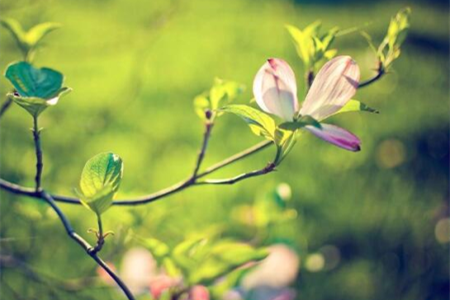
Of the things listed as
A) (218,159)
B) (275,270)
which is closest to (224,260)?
(275,270)

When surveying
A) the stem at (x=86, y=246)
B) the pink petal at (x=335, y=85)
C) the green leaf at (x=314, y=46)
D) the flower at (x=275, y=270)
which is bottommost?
the flower at (x=275, y=270)

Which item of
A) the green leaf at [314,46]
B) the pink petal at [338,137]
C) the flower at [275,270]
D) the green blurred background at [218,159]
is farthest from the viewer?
the green blurred background at [218,159]

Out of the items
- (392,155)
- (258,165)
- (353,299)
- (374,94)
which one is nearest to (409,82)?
(374,94)

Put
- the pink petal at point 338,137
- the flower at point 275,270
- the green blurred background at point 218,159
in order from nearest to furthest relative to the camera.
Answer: the pink petal at point 338,137
the flower at point 275,270
the green blurred background at point 218,159

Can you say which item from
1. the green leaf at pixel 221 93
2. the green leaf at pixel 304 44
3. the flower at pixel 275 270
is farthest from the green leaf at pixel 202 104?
the flower at pixel 275 270

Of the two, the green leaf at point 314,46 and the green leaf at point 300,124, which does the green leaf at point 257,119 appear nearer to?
the green leaf at point 300,124

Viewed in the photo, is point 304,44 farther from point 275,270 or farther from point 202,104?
point 275,270

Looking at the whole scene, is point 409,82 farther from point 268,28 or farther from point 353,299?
point 353,299
